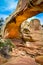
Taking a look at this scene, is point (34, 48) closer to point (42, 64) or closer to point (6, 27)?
point (6, 27)

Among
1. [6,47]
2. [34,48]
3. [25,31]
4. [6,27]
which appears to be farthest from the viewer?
[25,31]

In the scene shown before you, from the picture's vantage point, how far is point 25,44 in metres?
11.9

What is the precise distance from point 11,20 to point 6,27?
1.00m

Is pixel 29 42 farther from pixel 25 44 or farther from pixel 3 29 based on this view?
pixel 3 29

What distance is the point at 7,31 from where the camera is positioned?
12.1 m

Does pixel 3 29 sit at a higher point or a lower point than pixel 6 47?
higher

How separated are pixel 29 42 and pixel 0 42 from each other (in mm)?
5315

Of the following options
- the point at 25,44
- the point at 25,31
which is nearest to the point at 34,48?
the point at 25,44

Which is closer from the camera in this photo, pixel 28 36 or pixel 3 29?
pixel 3 29

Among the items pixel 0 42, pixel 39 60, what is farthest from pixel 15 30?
pixel 39 60

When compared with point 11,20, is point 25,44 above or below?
below

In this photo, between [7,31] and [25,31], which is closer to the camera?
[7,31]

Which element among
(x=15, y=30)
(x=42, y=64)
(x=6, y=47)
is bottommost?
(x=42, y=64)

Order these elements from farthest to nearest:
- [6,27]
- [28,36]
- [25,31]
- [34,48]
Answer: [25,31]
[28,36]
[6,27]
[34,48]
